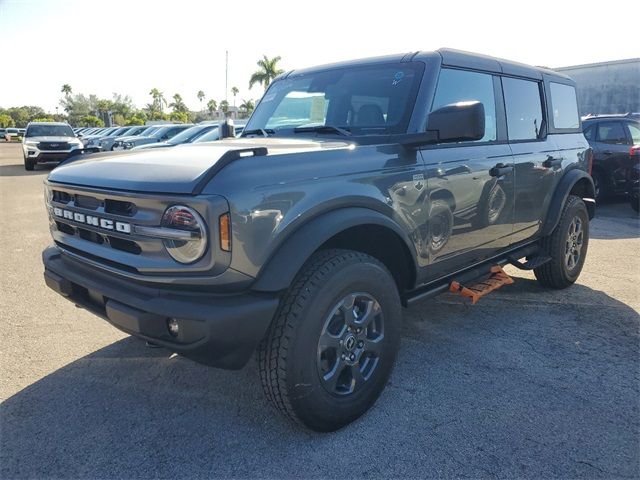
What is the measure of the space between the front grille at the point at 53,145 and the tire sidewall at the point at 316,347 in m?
19.1

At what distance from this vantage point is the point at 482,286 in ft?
11.9

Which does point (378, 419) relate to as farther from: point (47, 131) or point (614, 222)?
point (47, 131)

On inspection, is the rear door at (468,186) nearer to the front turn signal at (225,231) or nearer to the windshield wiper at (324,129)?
the windshield wiper at (324,129)

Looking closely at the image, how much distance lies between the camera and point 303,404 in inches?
91.3

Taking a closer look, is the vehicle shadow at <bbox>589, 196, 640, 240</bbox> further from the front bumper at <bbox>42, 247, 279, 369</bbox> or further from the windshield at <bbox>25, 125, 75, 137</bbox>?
the windshield at <bbox>25, 125, 75, 137</bbox>

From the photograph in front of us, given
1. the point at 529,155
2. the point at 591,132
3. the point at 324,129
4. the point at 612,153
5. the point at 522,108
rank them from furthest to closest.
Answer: the point at 591,132 → the point at 612,153 → the point at 522,108 → the point at 529,155 → the point at 324,129

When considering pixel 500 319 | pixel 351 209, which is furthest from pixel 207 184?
pixel 500 319

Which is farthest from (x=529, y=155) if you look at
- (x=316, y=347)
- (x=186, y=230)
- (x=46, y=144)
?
(x=46, y=144)

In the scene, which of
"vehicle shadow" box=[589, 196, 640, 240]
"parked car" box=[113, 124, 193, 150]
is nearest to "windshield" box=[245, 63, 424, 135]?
"vehicle shadow" box=[589, 196, 640, 240]

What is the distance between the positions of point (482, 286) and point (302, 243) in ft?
6.29

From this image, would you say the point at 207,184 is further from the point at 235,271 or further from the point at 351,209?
the point at 351,209

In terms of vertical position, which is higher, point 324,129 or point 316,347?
point 324,129

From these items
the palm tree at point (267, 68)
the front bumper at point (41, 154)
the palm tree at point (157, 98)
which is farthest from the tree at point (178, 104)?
the front bumper at point (41, 154)

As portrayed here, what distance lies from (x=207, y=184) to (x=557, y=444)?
214 cm
